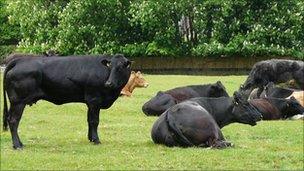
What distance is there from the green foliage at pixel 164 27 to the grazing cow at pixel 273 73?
Answer: 21537mm

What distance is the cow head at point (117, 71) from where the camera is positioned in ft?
44.4

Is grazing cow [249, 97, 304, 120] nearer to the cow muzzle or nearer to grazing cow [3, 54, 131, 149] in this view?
grazing cow [3, 54, 131, 149]

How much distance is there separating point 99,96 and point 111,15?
118ft

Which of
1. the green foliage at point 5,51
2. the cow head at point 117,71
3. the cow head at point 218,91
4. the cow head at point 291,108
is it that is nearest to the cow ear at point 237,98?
the cow head at point 117,71

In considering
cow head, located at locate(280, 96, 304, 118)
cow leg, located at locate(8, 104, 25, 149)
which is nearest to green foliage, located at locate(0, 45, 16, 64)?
cow head, located at locate(280, 96, 304, 118)

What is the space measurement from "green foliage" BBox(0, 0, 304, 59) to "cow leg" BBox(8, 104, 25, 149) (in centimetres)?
3326

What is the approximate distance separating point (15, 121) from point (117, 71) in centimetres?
223

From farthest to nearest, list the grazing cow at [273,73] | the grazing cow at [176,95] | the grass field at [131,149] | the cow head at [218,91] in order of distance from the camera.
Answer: the grazing cow at [273,73]
the grazing cow at [176,95]
the cow head at [218,91]
the grass field at [131,149]

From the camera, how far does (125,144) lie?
1380 centimetres

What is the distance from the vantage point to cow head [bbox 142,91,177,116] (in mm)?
19406

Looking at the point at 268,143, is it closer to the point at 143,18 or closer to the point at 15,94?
the point at 15,94

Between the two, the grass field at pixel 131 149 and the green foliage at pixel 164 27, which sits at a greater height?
the grass field at pixel 131 149

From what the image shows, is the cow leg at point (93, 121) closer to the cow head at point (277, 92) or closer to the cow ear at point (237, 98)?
the cow ear at point (237, 98)

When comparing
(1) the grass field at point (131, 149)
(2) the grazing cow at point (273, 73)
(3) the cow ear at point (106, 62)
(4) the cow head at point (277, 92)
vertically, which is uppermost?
(3) the cow ear at point (106, 62)
